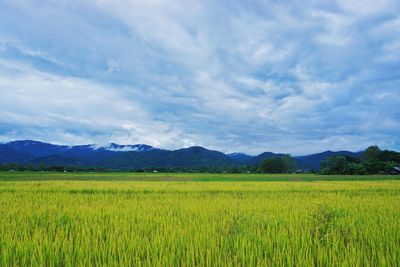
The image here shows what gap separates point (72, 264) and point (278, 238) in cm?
272

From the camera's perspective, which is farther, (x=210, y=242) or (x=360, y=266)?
(x=210, y=242)

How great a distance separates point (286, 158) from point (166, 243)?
4679 inches

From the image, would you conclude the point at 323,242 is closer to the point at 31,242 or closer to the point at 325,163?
the point at 31,242

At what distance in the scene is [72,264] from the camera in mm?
3350

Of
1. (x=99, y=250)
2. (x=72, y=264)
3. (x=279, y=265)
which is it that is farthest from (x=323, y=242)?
(x=72, y=264)

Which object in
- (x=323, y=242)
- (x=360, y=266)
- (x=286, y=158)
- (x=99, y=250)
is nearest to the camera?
(x=360, y=266)

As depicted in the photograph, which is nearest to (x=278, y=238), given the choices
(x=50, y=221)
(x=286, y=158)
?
(x=50, y=221)

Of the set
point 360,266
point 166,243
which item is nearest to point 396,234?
point 360,266

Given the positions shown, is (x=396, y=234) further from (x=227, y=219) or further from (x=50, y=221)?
(x=50, y=221)

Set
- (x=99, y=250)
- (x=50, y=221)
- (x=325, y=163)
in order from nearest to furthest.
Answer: (x=99, y=250) < (x=50, y=221) < (x=325, y=163)

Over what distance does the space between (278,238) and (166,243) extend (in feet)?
5.23

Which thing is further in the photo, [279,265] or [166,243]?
[166,243]

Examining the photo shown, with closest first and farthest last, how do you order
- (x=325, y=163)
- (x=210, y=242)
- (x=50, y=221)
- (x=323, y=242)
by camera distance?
(x=210, y=242) < (x=323, y=242) < (x=50, y=221) < (x=325, y=163)

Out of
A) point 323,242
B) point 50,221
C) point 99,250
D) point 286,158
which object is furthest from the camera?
point 286,158
